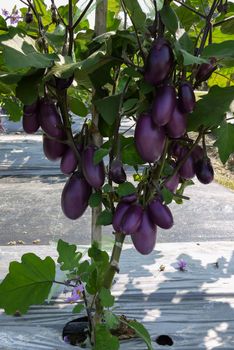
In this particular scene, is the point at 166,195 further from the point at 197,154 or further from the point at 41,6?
the point at 41,6

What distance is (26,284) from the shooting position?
791 millimetres

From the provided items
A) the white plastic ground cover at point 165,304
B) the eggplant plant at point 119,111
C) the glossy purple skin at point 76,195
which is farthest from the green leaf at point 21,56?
the white plastic ground cover at point 165,304

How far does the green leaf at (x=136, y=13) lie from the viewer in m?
0.55

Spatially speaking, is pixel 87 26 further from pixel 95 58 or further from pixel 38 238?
pixel 38 238

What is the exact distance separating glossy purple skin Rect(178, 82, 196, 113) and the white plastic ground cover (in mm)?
495

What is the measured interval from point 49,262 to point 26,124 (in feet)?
0.84

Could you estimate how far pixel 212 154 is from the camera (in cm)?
459

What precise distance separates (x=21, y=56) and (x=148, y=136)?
173mm

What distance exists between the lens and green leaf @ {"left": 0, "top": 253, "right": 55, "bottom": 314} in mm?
776

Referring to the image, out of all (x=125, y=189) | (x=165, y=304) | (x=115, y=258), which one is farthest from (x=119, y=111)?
(x=165, y=304)

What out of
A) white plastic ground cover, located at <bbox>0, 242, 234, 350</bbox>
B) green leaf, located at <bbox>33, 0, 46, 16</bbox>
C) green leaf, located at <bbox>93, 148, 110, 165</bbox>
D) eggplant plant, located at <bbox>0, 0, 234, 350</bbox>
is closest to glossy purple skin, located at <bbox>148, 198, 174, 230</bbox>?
eggplant plant, located at <bbox>0, 0, 234, 350</bbox>

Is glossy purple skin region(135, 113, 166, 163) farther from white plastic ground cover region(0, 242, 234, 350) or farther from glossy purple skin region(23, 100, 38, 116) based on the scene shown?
white plastic ground cover region(0, 242, 234, 350)

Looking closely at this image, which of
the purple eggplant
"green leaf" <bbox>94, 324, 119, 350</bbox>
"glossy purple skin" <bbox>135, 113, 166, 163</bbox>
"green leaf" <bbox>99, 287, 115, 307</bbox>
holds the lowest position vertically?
"green leaf" <bbox>94, 324, 119, 350</bbox>

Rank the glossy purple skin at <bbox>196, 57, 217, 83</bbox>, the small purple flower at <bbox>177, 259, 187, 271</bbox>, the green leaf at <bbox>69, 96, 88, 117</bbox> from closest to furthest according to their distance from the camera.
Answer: the glossy purple skin at <bbox>196, 57, 217, 83</bbox>
the green leaf at <bbox>69, 96, 88, 117</bbox>
the small purple flower at <bbox>177, 259, 187, 271</bbox>
